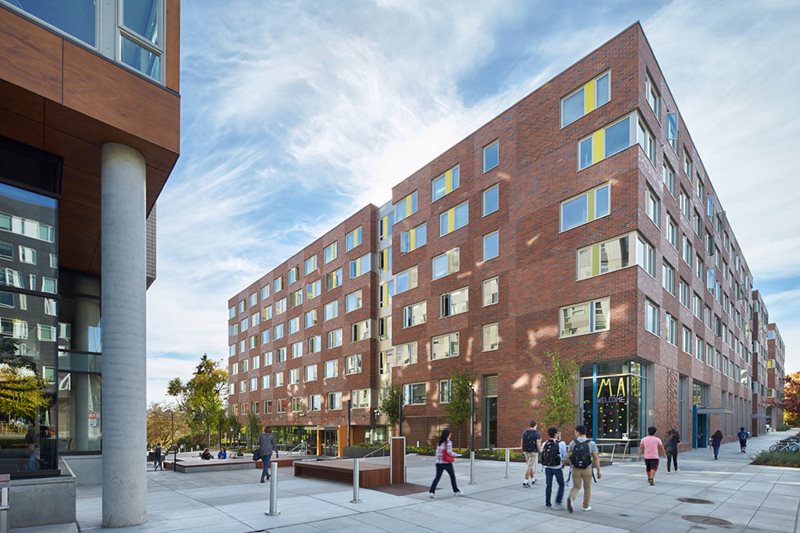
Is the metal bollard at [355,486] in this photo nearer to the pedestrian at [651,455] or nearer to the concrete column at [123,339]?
the concrete column at [123,339]

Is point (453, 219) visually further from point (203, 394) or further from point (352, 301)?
point (203, 394)

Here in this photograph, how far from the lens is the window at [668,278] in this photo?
29.8 metres

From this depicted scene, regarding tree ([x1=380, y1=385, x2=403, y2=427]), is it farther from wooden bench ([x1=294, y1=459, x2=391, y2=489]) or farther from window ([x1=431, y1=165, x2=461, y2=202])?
wooden bench ([x1=294, y1=459, x2=391, y2=489])

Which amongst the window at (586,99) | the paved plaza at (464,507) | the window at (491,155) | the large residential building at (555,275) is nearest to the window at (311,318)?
the large residential building at (555,275)

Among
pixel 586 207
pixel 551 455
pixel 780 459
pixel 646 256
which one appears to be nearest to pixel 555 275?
pixel 586 207

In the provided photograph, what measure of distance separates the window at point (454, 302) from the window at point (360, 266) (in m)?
12.9

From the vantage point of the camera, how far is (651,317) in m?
27.0

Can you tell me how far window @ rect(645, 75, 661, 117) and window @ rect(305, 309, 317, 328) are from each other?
38.7 meters

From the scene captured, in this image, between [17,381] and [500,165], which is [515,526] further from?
[500,165]

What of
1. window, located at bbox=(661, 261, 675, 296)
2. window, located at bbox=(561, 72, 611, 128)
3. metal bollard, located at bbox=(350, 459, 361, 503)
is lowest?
metal bollard, located at bbox=(350, 459, 361, 503)

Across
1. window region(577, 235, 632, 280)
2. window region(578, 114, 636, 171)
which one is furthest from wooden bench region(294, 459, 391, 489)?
window region(578, 114, 636, 171)

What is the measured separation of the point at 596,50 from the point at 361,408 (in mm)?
33517

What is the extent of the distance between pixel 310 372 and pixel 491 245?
30.5 metres

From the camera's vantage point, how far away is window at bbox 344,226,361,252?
51556 millimetres
